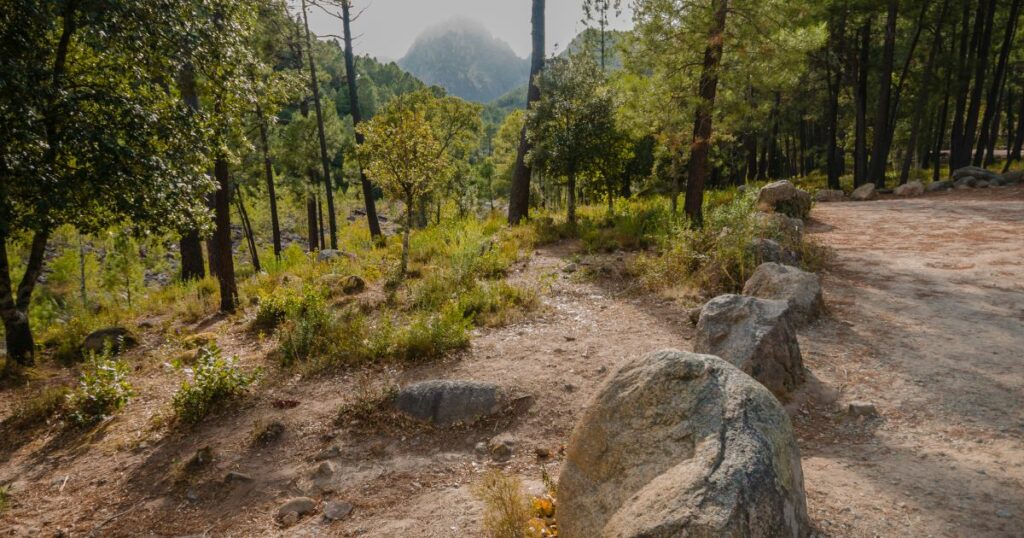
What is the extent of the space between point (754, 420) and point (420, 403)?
12.2 feet

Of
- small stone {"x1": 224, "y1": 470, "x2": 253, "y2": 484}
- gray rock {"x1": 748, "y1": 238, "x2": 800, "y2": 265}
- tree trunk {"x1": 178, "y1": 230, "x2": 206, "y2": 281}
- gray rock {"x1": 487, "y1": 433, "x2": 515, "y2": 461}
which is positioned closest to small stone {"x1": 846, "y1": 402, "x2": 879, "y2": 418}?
gray rock {"x1": 487, "y1": 433, "x2": 515, "y2": 461}

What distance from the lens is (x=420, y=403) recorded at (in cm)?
Result: 556

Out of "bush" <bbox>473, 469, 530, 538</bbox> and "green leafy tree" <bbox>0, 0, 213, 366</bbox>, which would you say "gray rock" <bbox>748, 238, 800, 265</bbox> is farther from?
"green leafy tree" <bbox>0, 0, 213, 366</bbox>

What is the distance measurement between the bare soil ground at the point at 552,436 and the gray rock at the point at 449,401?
0.17m

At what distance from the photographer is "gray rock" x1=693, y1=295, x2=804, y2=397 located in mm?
5082

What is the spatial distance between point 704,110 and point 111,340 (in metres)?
12.3

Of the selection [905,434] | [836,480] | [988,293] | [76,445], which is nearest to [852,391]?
[905,434]

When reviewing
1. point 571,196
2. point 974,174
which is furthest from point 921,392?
point 974,174

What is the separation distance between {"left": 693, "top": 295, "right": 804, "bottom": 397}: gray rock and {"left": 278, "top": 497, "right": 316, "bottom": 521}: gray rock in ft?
13.6

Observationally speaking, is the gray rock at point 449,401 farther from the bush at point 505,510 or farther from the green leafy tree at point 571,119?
the green leafy tree at point 571,119

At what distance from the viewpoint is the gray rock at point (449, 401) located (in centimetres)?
543

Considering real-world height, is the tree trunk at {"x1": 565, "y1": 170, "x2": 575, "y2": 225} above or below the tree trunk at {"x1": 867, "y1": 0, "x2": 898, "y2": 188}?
below

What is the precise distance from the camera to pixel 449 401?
5527 mm

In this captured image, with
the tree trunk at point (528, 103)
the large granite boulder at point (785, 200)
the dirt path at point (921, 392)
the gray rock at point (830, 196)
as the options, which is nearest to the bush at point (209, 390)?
the dirt path at point (921, 392)
